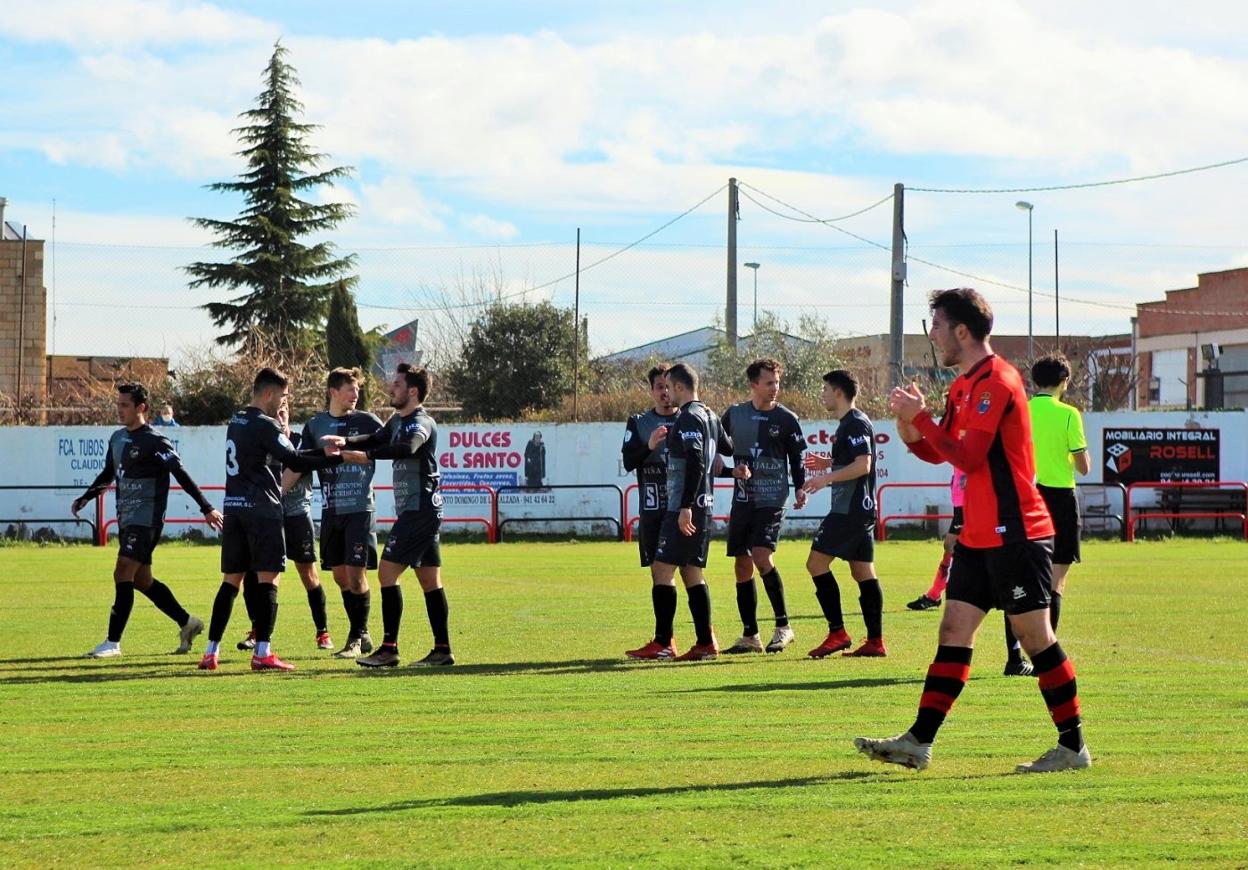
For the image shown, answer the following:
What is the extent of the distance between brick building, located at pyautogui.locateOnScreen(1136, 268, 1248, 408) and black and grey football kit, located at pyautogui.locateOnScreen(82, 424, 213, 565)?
171 feet

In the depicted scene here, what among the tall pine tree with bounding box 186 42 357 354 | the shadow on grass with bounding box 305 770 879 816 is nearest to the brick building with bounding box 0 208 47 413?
the tall pine tree with bounding box 186 42 357 354

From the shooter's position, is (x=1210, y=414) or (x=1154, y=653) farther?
(x=1210, y=414)

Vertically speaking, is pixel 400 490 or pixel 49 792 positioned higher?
pixel 400 490

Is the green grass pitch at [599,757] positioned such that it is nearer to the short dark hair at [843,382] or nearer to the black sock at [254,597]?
the black sock at [254,597]

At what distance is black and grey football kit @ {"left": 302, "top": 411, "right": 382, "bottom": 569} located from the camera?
12.0 meters

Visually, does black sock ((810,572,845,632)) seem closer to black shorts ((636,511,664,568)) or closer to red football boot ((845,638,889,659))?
red football boot ((845,638,889,659))

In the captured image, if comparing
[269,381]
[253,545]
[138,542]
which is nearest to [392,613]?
[253,545]

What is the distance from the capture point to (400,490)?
1098cm

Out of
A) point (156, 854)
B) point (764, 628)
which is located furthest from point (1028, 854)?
point (764, 628)

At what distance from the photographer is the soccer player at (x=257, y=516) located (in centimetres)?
1089

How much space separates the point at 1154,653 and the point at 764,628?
348cm

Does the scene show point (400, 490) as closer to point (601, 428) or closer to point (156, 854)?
point (156, 854)

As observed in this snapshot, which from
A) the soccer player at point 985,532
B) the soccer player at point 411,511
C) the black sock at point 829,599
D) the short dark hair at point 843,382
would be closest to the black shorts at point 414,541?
the soccer player at point 411,511

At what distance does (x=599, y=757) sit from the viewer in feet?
24.0
